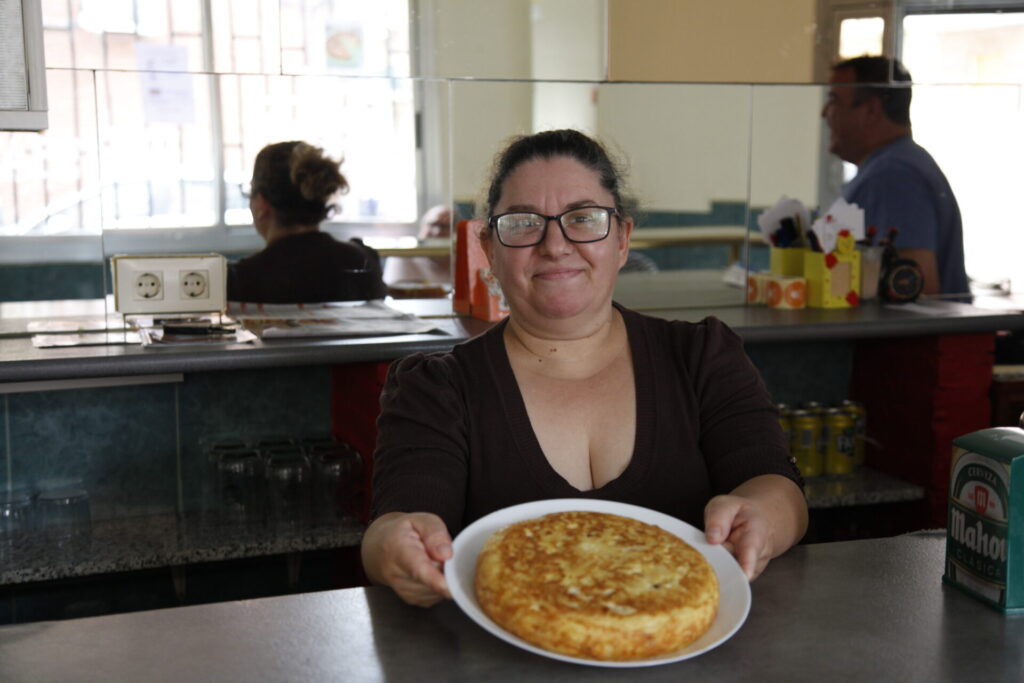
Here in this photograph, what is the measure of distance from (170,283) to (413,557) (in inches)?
69.4

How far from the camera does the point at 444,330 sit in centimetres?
277

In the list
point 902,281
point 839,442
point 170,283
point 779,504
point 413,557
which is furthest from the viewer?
point 902,281

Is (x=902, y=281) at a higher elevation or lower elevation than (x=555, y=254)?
lower

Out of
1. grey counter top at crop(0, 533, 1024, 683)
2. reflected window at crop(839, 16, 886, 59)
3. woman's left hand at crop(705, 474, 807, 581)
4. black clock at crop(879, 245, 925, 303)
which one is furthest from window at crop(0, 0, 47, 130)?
black clock at crop(879, 245, 925, 303)

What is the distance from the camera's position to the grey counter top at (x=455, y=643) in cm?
108

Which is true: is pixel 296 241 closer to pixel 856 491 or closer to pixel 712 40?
pixel 712 40

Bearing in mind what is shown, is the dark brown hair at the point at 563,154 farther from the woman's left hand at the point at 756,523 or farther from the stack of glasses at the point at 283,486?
the stack of glasses at the point at 283,486

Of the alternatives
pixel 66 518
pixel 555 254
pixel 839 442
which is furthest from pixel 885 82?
pixel 66 518

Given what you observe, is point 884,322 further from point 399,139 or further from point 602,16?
point 399,139

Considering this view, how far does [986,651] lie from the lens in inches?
44.7

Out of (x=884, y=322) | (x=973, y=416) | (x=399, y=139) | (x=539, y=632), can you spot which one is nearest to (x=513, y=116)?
(x=399, y=139)

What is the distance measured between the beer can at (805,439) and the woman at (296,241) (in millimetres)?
1224

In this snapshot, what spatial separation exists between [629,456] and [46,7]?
1864 mm

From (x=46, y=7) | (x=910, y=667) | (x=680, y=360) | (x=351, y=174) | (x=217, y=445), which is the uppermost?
(x=46, y=7)
